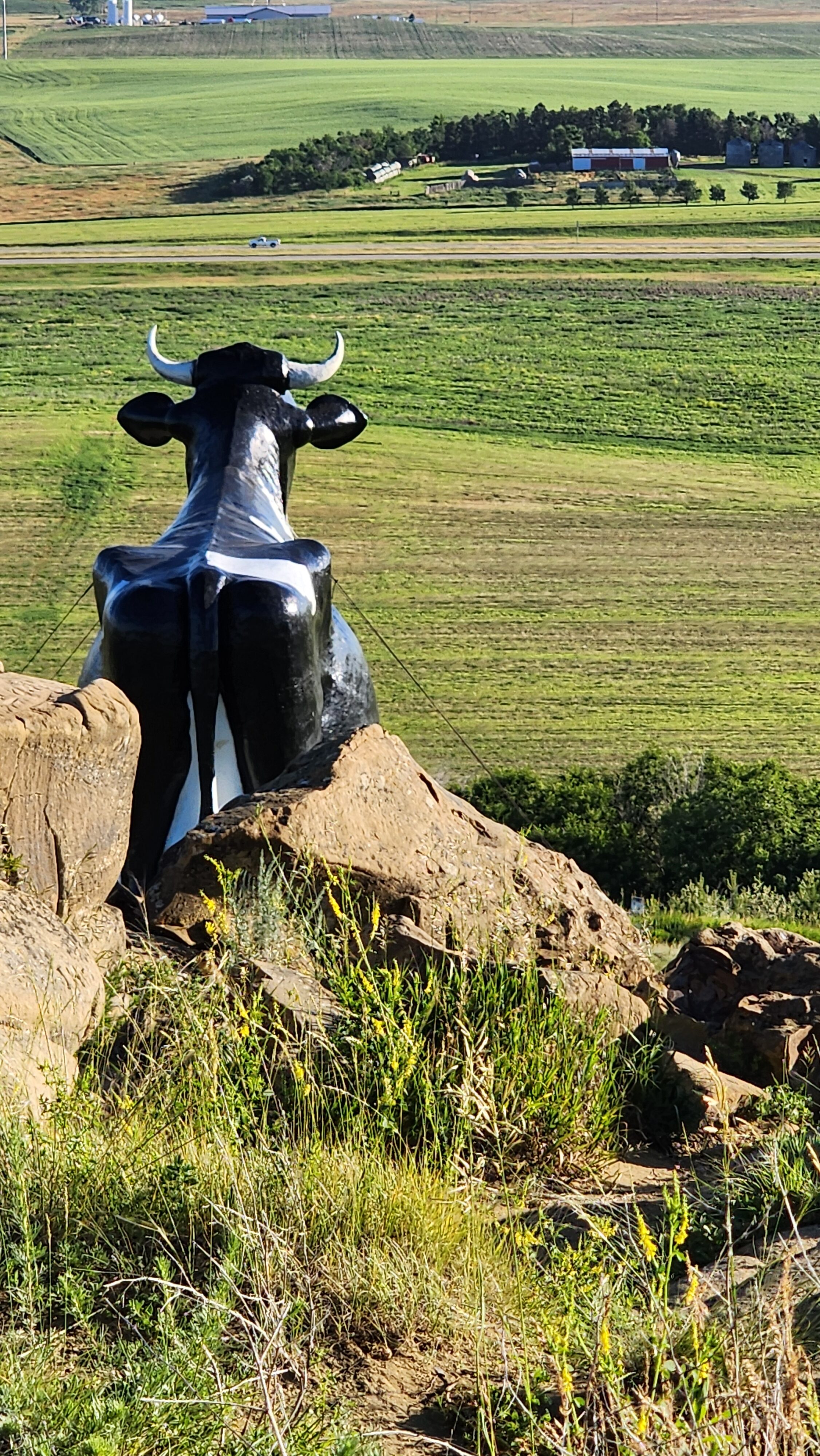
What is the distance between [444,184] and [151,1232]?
73.8 m

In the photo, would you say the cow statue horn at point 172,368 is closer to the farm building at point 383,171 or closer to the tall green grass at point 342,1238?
the tall green grass at point 342,1238

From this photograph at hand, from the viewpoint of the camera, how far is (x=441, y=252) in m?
56.6

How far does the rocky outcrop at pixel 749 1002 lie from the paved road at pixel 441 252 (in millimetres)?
50258

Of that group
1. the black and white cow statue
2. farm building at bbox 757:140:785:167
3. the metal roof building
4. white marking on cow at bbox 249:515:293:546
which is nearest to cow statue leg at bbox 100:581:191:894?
the black and white cow statue

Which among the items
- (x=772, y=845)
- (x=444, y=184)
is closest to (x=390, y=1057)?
(x=772, y=845)

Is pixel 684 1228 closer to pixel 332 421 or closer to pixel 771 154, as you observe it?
pixel 332 421

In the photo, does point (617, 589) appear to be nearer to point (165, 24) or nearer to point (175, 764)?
point (175, 764)

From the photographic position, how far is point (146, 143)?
92.1m

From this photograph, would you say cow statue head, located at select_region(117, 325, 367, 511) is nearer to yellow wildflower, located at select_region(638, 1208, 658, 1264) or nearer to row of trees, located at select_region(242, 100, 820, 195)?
yellow wildflower, located at select_region(638, 1208, 658, 1264)

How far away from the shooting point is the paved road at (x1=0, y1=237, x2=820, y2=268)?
54.4m

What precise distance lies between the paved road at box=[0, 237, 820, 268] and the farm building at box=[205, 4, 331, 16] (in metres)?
105

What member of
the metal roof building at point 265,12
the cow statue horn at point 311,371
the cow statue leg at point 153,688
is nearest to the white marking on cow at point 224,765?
the cow statue leg at point 153,688

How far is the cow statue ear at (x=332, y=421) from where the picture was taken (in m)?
9.30

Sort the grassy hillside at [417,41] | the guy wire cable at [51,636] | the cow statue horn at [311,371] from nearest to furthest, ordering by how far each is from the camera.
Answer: the cow statue horn at [311,371] < the guy wire cable at [51,636] < the grassy hillside at [417,41]
